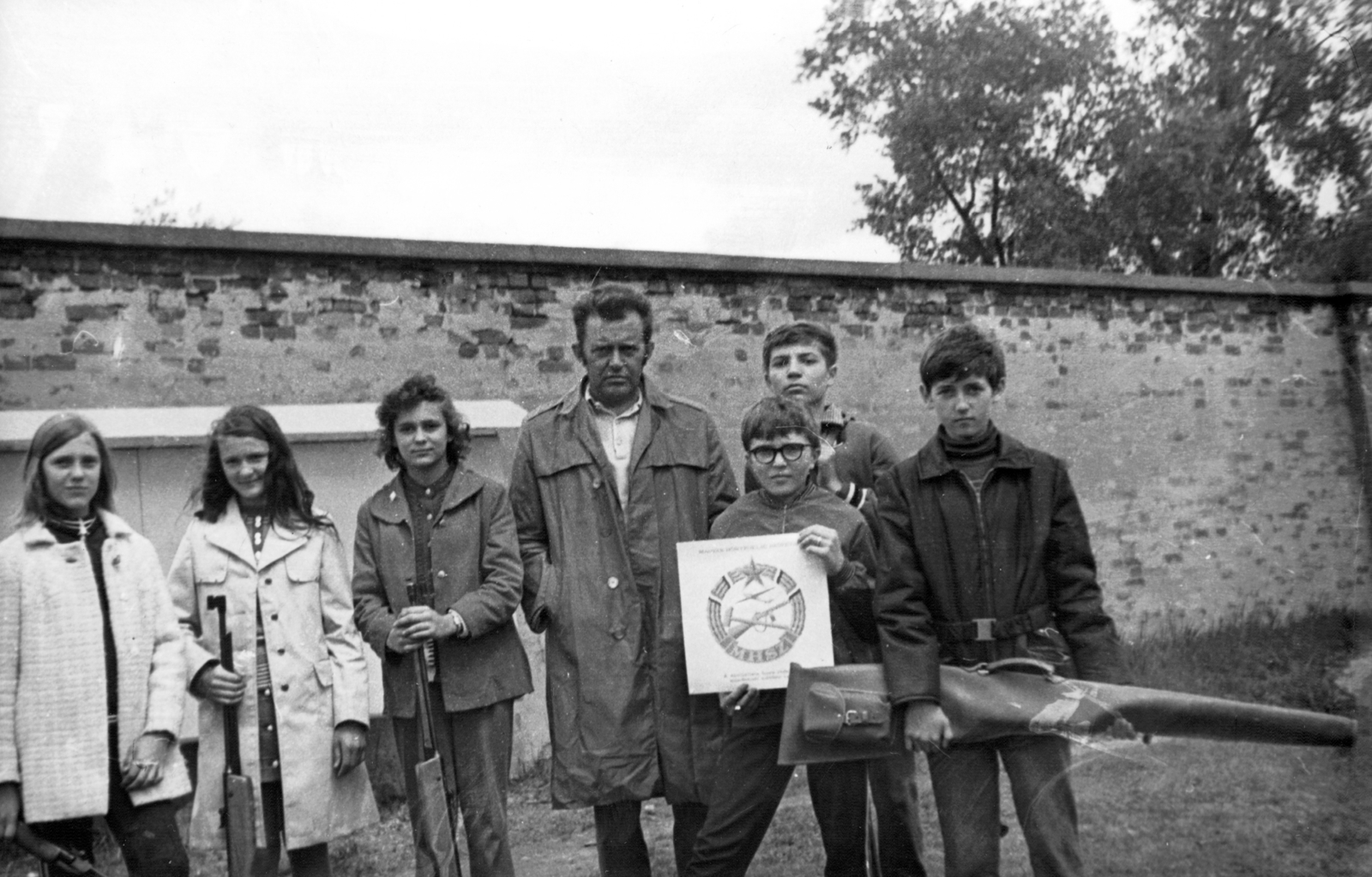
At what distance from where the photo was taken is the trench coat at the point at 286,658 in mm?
3324

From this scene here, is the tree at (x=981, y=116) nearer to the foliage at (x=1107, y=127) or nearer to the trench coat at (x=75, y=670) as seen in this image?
the foliage at (x=1107, y=127)

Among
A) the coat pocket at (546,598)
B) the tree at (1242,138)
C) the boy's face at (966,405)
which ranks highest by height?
the tree at (1242,138)

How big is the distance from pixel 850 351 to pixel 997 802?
4164mm

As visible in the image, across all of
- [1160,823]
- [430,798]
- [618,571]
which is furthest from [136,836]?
[1160,823]

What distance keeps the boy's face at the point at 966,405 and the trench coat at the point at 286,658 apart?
1.91 metres

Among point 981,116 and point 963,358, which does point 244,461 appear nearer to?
point 963,358

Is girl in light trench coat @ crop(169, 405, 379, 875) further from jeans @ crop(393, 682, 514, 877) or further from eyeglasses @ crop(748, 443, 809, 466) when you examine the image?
eyeglasses @ crop(748, 443, 809, 466)

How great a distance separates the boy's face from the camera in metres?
3.23

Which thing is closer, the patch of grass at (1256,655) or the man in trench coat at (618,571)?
the man in trench coat at (618,571)

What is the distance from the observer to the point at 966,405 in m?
3.23

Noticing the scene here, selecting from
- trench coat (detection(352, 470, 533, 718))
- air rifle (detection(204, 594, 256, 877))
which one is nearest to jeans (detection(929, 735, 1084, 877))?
trench coat (detection(352, 470, 533, 718))

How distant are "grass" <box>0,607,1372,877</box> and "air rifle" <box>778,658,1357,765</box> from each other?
196 mm

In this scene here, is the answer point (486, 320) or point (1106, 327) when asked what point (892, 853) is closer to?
point (486, 320)

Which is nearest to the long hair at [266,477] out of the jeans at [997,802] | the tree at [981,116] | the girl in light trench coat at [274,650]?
the girl in light trench coat at [274,650]
